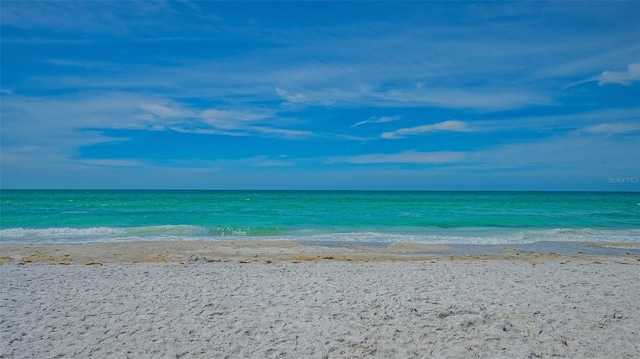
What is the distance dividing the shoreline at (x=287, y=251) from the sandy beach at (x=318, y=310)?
5.22 feet

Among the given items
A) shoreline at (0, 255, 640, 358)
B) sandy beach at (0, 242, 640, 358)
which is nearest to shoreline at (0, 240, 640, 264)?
sandy beach at (0, 242, 640, 358)

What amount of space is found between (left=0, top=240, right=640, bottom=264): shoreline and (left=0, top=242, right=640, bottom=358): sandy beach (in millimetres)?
1590

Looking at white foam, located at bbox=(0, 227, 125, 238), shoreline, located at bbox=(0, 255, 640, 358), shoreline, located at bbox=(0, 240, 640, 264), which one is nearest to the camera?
shoreline, located at bbox=(0, 255, 640, 358)

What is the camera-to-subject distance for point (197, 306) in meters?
7.41

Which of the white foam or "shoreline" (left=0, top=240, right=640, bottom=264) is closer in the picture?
"shoreline" (left=0, top=240, right=640, bottom=264)

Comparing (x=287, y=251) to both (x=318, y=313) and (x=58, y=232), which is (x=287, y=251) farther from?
(x=58, y=232)

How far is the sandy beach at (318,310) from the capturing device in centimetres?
578

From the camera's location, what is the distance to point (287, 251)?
15.2 meters

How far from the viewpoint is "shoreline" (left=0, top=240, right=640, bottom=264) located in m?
13.1

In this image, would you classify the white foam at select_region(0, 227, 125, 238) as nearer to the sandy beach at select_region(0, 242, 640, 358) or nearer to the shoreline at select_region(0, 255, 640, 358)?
the sandy beach at select_region(0, 242, 640, 358)

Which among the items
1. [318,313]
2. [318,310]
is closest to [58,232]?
[318,310]

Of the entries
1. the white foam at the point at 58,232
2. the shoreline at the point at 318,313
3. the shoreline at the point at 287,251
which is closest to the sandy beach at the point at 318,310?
the shoreline at the point at 318,313

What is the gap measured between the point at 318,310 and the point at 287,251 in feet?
26.7

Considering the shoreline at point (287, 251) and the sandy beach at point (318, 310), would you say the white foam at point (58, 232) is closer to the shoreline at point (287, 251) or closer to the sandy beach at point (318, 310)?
the shoreline at point (287, 251)
